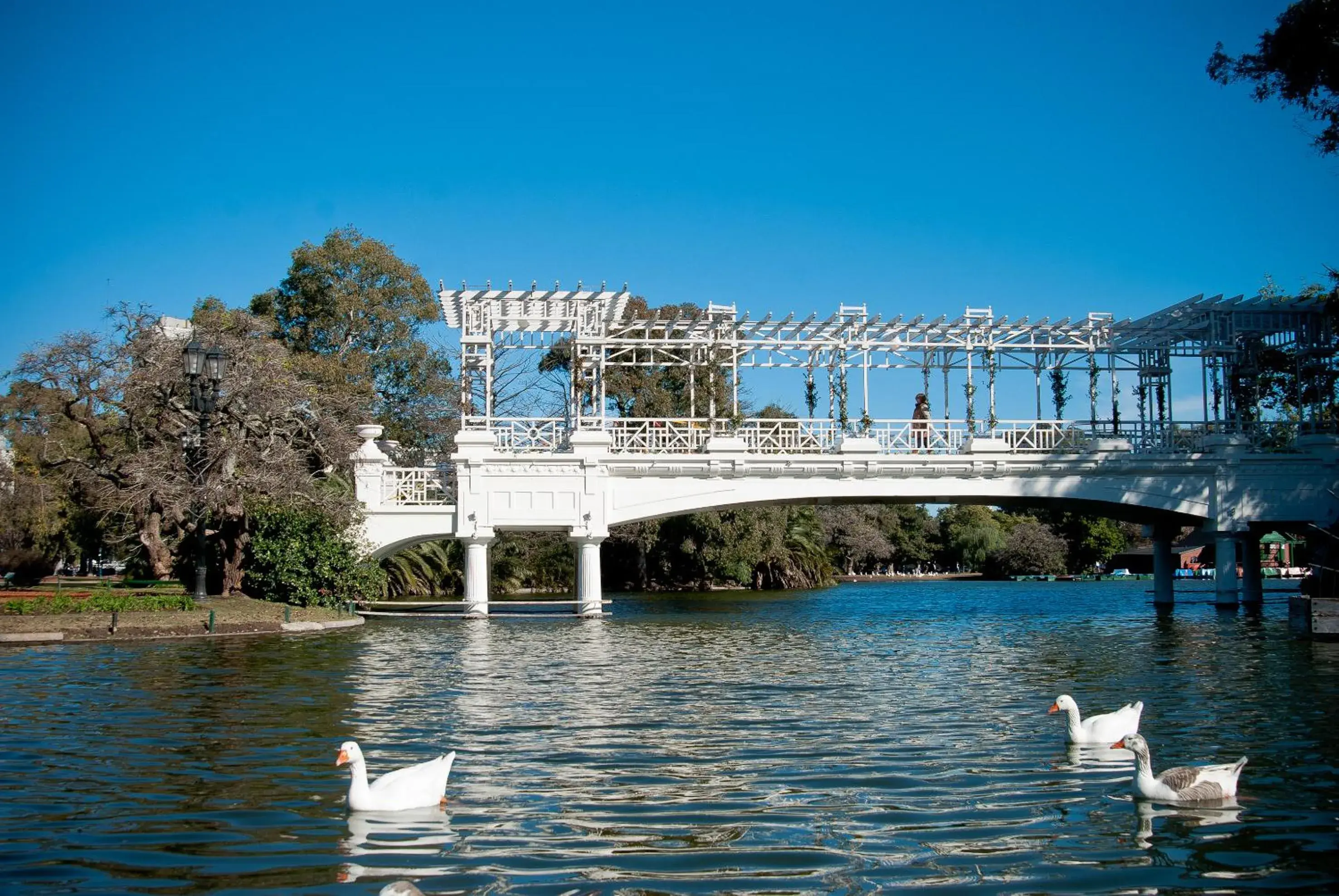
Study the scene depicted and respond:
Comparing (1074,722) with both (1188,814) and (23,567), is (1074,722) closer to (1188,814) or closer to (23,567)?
(1188,814)

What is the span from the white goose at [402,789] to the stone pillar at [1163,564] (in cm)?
4049

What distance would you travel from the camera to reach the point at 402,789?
10.2 meters

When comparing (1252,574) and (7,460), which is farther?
(7,460)

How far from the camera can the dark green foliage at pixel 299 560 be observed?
33.1 meters

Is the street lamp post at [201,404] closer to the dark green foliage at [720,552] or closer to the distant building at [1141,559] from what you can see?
the dark green foliage at [720,552]

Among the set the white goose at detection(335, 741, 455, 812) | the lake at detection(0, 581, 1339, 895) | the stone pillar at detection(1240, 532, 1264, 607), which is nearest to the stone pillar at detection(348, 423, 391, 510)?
the lake at detection(0, 581, 1339, 895)

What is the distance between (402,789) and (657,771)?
2799mm

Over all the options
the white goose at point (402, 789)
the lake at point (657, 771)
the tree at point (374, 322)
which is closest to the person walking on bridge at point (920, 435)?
the lake at point (657, 771)

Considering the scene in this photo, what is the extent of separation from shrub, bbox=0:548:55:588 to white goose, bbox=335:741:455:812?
123 feet

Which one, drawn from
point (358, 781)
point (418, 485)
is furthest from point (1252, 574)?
point (358, 781)

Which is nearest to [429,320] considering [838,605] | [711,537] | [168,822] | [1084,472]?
[711,537]

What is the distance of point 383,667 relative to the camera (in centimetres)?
2216

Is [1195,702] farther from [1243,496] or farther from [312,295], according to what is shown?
[312,295]

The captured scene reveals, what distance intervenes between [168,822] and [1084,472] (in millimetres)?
34219
